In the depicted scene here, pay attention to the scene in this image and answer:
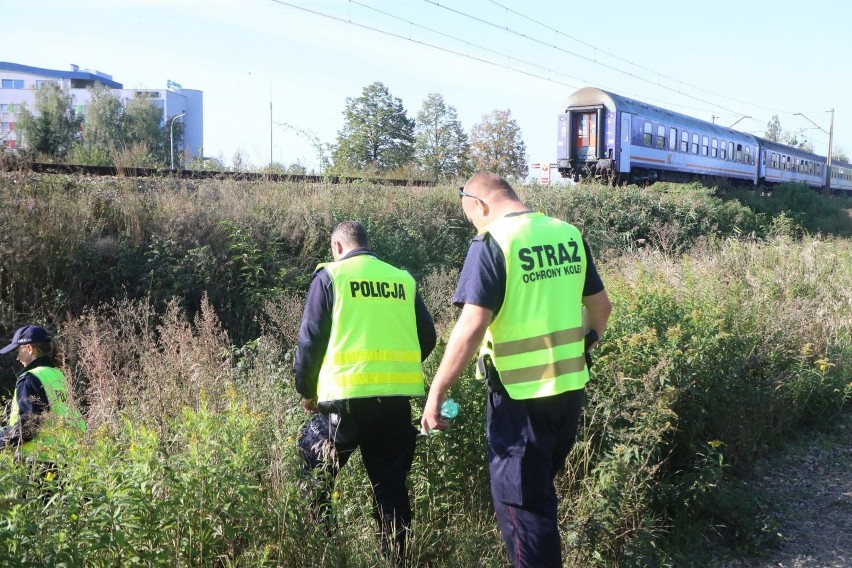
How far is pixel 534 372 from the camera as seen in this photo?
11.2 feet

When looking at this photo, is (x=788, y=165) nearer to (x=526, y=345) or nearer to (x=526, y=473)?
(x=526, y=345)

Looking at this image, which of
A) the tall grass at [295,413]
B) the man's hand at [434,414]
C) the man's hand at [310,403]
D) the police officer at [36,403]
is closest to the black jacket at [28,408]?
the police officer at [36,403]

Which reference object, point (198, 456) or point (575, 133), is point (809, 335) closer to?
point (198, 456)

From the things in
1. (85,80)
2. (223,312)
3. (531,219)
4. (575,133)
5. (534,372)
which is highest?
(85,80)

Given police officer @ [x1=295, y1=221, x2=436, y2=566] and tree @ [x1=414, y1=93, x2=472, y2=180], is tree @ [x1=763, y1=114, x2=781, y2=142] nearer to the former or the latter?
tree @ [x1=414, y1=93, x2=472, y2=180]

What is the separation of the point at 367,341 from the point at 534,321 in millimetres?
958

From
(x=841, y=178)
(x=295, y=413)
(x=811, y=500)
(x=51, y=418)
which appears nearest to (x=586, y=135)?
(x=811, y=500)

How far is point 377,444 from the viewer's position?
3971 mm

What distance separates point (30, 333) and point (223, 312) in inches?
233

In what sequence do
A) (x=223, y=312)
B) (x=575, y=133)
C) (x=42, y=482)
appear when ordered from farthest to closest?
(x=575, y=133)
(x=223, y=312)
(x=42, y=482)

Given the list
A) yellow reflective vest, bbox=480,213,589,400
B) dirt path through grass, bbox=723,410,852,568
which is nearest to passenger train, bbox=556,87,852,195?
dirt path through grass, bbox=723,410,852,568

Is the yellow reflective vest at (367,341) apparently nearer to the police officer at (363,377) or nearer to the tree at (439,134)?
the police officer at (363,377)

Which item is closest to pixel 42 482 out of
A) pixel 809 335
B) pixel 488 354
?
pixel 488 354

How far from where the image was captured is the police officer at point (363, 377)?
3861 millimetres
